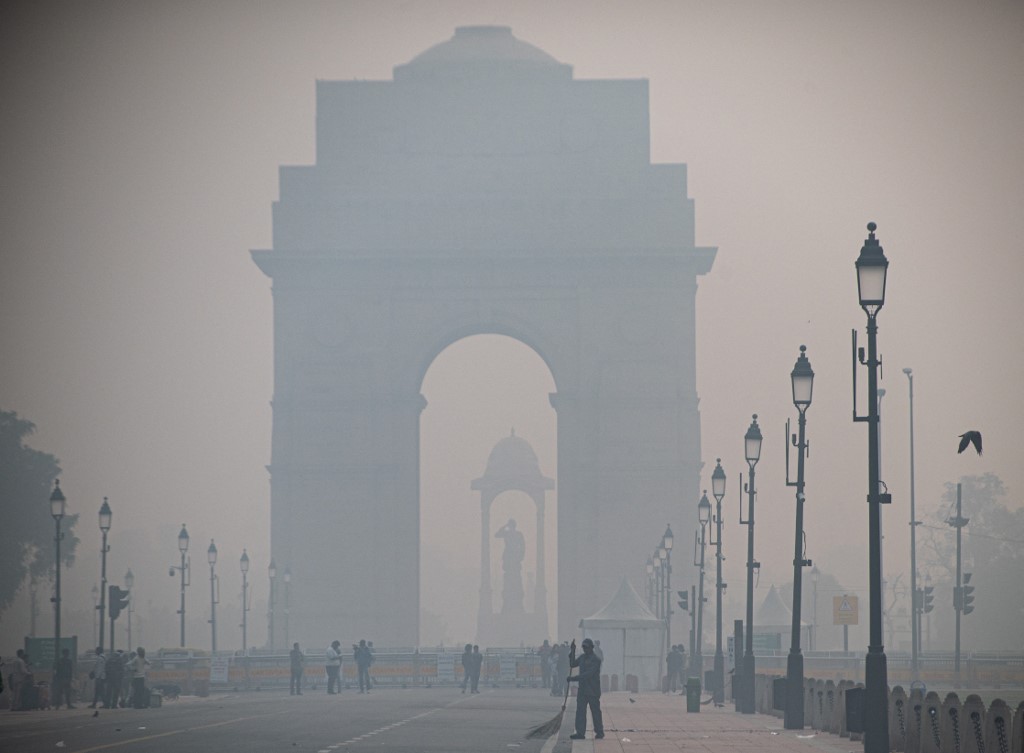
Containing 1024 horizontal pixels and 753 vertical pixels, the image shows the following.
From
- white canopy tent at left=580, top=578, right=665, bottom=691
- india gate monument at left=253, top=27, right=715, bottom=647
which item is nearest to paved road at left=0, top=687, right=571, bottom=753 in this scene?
white canopy tent at left=580, top=578, right=665, bottom=691

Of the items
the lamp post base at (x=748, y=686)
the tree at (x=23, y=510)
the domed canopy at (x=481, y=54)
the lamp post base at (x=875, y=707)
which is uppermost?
the domed canopy at (x=481, y=54)

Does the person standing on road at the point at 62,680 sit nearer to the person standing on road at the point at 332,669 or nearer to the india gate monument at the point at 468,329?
the person standing on road at the point at 332,669

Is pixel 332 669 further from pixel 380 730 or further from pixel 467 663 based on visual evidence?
pixel 380 730

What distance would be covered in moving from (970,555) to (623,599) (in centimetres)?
5827

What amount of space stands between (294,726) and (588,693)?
16.4 ft

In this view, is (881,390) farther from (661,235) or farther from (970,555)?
(970,555)

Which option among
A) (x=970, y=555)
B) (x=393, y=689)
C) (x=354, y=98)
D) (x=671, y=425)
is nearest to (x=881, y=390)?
(x=671, y=425)

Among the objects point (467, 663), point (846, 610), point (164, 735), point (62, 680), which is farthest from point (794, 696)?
point (846, 610)

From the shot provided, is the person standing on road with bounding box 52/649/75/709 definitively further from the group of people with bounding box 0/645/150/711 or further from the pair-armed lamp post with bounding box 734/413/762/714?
the pair-armed lamp post with bounding box 734/413/762/714

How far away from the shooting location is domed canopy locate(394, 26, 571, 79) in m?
89.4

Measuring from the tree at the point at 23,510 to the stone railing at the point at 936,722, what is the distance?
6231cm

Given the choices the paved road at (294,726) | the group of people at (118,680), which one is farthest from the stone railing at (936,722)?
the group of people at (118,680)

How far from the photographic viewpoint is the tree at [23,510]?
88125mm

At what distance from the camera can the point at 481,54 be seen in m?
90.1
